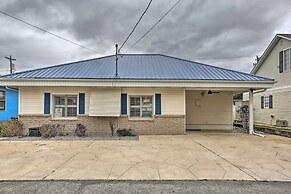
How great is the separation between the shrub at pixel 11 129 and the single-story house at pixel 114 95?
0.31 m

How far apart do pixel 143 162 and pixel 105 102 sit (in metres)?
6.02

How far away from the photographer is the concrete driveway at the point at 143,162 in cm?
496

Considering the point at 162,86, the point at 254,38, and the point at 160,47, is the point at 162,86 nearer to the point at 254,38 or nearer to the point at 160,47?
the point at 160,47

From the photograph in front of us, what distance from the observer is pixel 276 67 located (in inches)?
675

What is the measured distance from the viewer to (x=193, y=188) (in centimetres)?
421

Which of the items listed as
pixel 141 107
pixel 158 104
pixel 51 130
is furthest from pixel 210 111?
pixel 51 130

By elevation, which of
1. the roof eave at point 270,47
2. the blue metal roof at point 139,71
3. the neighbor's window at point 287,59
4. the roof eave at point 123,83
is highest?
the roof eave at point 270,47

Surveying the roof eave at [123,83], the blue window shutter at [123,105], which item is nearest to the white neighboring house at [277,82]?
the roof eave at [123,83]

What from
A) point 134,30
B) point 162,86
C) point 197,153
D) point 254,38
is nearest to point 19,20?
point 134,30

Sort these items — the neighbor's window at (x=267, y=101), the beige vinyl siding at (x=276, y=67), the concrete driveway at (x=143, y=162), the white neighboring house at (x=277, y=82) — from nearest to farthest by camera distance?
1. the concrete driveway at (x=143, y=162)
2. the white neighboring house at (x=277, y=82)
3. the beige vinyl siding at (x=276, y=67)
4. the neighbor's window at (x=267, y=101)

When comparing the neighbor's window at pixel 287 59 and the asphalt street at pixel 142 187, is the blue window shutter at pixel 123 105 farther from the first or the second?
the neighbor's window at pixel 287 59

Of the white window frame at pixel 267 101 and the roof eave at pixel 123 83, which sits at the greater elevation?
the roof eave at pixel 123 83

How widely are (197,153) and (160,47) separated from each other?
14745 mm

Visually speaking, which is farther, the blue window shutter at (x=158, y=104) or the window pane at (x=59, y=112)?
the window pane at (x=59, y=112)
